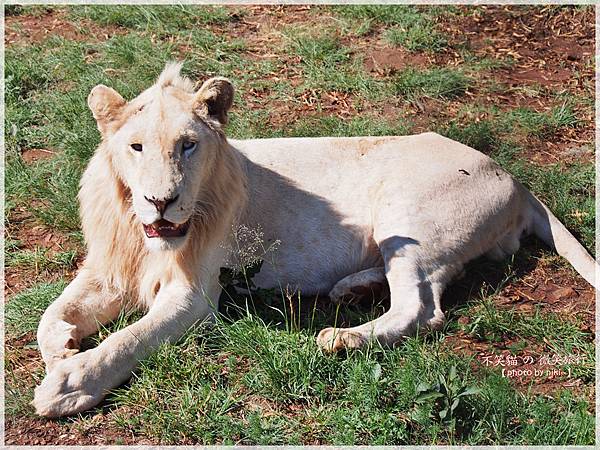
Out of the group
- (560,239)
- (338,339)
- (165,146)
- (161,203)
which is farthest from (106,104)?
(560,239)

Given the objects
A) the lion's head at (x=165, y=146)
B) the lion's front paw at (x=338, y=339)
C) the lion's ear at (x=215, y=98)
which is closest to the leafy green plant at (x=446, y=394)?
the lion's front paw at (x=338, y=339)

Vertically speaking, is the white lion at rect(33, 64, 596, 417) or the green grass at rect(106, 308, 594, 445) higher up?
the white lion at rect(33, 64, 596, 417)

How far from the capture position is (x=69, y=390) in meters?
4.12

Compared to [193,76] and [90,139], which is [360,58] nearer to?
[193,76]

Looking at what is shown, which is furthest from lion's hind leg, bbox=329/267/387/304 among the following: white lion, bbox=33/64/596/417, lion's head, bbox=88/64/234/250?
lion's head, bbox=88/64/234/250

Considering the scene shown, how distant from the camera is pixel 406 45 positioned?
25.1 ft

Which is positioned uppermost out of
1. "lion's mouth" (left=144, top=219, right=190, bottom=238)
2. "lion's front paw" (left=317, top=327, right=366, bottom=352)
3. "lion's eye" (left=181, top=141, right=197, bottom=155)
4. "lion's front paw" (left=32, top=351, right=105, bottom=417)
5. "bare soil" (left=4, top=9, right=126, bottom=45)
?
"bare soil" (left=4, top=9, right=126, bottom=45)

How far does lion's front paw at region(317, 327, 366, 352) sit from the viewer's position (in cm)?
441

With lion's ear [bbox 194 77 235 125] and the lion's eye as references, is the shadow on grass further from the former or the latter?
lion's ear [bbox 194 77 235 125]

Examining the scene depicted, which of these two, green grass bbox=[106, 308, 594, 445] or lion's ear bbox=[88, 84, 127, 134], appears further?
lion's ear bbox=[88, 84, 127, 134]

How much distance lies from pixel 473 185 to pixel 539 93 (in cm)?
217

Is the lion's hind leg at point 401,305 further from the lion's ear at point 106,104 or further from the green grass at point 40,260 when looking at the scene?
the green grass at point 40,260

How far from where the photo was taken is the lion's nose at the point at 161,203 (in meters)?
4.26

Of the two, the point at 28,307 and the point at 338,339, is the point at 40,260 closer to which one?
the point at 28,307
